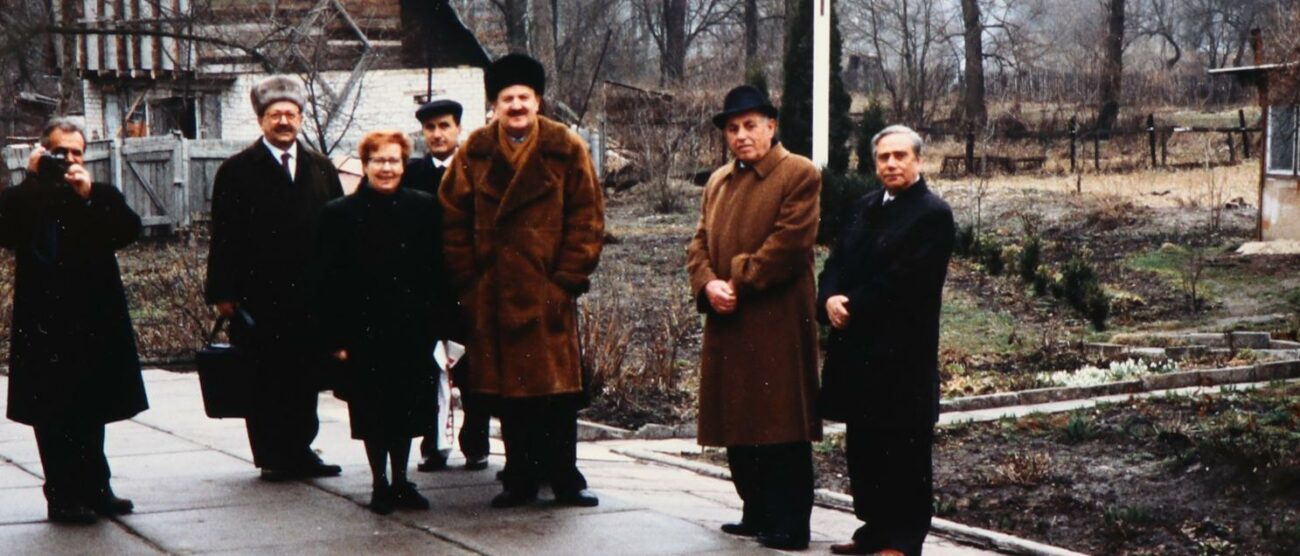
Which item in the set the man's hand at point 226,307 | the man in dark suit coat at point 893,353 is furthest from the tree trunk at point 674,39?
the man in dark suit coat at point 893,353

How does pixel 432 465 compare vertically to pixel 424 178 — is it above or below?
below

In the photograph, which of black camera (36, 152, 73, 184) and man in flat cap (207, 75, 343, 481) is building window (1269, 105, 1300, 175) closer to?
man in flat cap (207, 75, 343, 481)

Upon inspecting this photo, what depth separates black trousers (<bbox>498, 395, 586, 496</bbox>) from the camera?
7.12 m

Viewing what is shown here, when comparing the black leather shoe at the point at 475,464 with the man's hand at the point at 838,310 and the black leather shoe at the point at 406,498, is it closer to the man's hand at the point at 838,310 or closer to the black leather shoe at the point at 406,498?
the black leather shoe at the point at 406,498

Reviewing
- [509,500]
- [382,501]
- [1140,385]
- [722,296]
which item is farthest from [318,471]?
[1140,385]

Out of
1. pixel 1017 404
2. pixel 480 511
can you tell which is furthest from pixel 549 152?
pixel 1017 404

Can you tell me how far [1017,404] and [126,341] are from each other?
640 cm

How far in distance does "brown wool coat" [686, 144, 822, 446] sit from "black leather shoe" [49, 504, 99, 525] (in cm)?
244

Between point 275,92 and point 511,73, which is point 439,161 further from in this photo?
point 511,73

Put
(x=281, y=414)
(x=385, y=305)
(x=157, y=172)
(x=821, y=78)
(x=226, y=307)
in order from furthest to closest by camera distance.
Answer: (x=157, y=172) < (x=821, y=78) < (x=281, y=414) < (x=226, y=307) < (x=385, y=305)

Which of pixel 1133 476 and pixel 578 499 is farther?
pixel 1133 476

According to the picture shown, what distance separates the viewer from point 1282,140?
20.8 meters

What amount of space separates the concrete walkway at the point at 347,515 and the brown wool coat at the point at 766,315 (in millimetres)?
507

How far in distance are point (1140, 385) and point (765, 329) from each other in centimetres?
573
